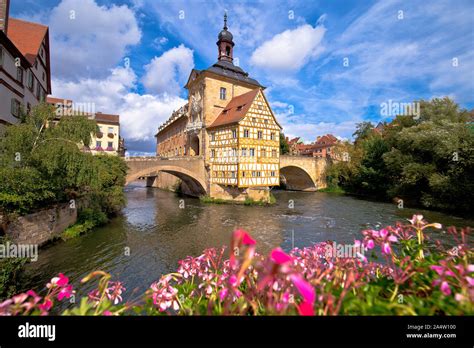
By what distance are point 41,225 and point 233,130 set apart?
1482cm

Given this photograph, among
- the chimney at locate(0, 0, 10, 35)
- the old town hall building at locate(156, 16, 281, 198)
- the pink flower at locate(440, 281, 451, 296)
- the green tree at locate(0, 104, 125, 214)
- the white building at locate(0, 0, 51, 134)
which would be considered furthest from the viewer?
the old town hall building at locate(156, 16, 281, 198)

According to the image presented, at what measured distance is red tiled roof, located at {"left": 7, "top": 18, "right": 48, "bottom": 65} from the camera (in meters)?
14.8

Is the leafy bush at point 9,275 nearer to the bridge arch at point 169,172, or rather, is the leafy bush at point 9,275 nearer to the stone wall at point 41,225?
the stone wall at point 41,225

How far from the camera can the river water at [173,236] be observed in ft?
23.5

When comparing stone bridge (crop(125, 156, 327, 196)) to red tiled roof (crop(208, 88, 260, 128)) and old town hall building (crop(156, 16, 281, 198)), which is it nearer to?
old town hall building (crop(156, 16, 281, 198))

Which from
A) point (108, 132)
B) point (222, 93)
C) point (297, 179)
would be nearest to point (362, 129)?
point (297, 179)

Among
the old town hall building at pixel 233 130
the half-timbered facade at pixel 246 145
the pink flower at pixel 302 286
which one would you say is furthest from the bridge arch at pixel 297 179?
the pink flower at pixel 302 286

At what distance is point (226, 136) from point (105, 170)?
1063 centimetres

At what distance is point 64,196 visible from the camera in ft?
34.5

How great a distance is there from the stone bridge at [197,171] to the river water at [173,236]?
403 cm

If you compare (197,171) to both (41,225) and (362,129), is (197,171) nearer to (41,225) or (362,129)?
(41,225)

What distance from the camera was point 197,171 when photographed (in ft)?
72.5

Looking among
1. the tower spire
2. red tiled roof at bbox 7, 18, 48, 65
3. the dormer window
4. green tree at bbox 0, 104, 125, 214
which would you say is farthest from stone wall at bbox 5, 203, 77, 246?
the tower spire
